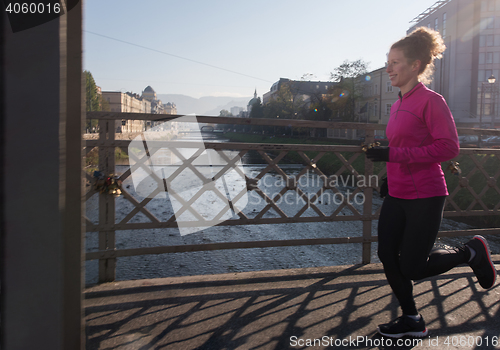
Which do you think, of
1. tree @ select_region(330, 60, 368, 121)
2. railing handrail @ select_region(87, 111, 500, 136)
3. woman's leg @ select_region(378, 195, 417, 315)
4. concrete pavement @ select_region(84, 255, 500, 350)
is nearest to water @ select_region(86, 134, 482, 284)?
railing handrail @ select_region(87, 111, 500, 136)

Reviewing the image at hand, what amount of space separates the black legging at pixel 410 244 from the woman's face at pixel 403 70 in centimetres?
73

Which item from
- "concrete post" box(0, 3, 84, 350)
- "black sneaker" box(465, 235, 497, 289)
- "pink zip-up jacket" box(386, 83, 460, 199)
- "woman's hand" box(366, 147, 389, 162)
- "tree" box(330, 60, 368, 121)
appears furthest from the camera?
"tree" box(330, 60, 368, 121)

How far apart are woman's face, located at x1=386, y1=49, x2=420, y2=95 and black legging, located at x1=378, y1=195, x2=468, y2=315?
28.7 inches

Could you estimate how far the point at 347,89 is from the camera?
49.3m

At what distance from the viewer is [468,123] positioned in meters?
48.2

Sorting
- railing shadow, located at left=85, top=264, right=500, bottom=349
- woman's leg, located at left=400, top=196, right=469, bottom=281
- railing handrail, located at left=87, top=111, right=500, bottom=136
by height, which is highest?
railing handrail, located at left=87, top=111, right=500, bottom=136

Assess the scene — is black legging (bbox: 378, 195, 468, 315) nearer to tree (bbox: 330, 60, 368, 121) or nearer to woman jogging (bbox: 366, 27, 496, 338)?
woman jogging (bbox: 366, 27, 496, 338)

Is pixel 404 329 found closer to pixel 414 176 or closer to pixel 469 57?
pixel 414 176

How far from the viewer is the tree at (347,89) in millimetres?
49406

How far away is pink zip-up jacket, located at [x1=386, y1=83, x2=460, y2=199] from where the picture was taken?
83.8 inches

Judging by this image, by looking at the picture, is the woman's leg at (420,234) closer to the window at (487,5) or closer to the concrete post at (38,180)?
the concrete post at (38,180)

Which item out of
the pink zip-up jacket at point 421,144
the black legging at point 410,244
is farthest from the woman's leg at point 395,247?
the pink zip-up jacket at point 421,144

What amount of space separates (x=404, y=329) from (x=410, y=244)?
0.58 meters

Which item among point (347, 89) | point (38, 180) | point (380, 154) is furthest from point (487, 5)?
point (38, 180)
